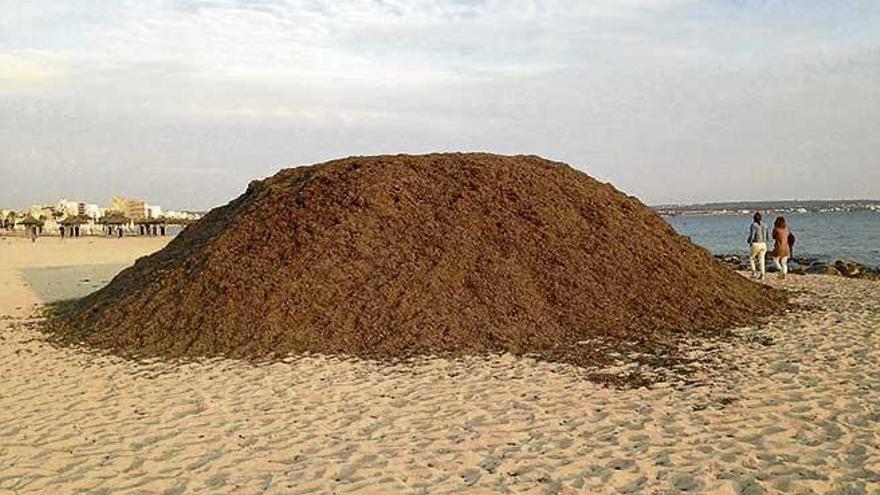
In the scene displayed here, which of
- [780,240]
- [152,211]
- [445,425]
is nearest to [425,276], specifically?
[445,425]

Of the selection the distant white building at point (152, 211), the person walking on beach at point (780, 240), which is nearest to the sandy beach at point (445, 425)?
the person walking on beach at point (780, 240)

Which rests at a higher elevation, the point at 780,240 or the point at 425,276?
the point at 780,240

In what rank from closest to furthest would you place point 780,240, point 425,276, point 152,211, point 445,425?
1. point 445,425
2. point 425,276
3. point 780,240
4. point 152,211

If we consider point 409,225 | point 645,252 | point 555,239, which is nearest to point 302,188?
point 409,225

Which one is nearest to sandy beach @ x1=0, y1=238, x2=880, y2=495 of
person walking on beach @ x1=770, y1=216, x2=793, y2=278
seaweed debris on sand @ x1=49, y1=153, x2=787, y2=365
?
seaweed debris on sand @ x1=49, y1=153, x2=787, y2=365

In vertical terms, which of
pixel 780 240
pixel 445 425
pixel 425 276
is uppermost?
pixel 780 240

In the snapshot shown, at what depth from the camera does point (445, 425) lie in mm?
7637

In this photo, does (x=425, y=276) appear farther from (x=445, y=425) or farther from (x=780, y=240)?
(x=780, y=240)

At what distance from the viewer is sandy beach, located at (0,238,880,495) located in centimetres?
617

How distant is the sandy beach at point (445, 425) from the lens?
6.17 meters

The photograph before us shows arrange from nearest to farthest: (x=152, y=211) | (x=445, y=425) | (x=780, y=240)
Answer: (x=445, y=425) → (x=780, y=240) → (x=152, y=211)

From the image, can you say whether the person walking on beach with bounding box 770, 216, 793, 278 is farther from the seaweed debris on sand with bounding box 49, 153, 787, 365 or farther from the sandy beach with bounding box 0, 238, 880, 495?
the sandy beach with bounding box 0, 238, 880, 495

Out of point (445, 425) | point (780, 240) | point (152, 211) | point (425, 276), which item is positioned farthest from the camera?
point (152, 211)

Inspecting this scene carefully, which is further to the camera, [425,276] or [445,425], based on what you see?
[425,276]
